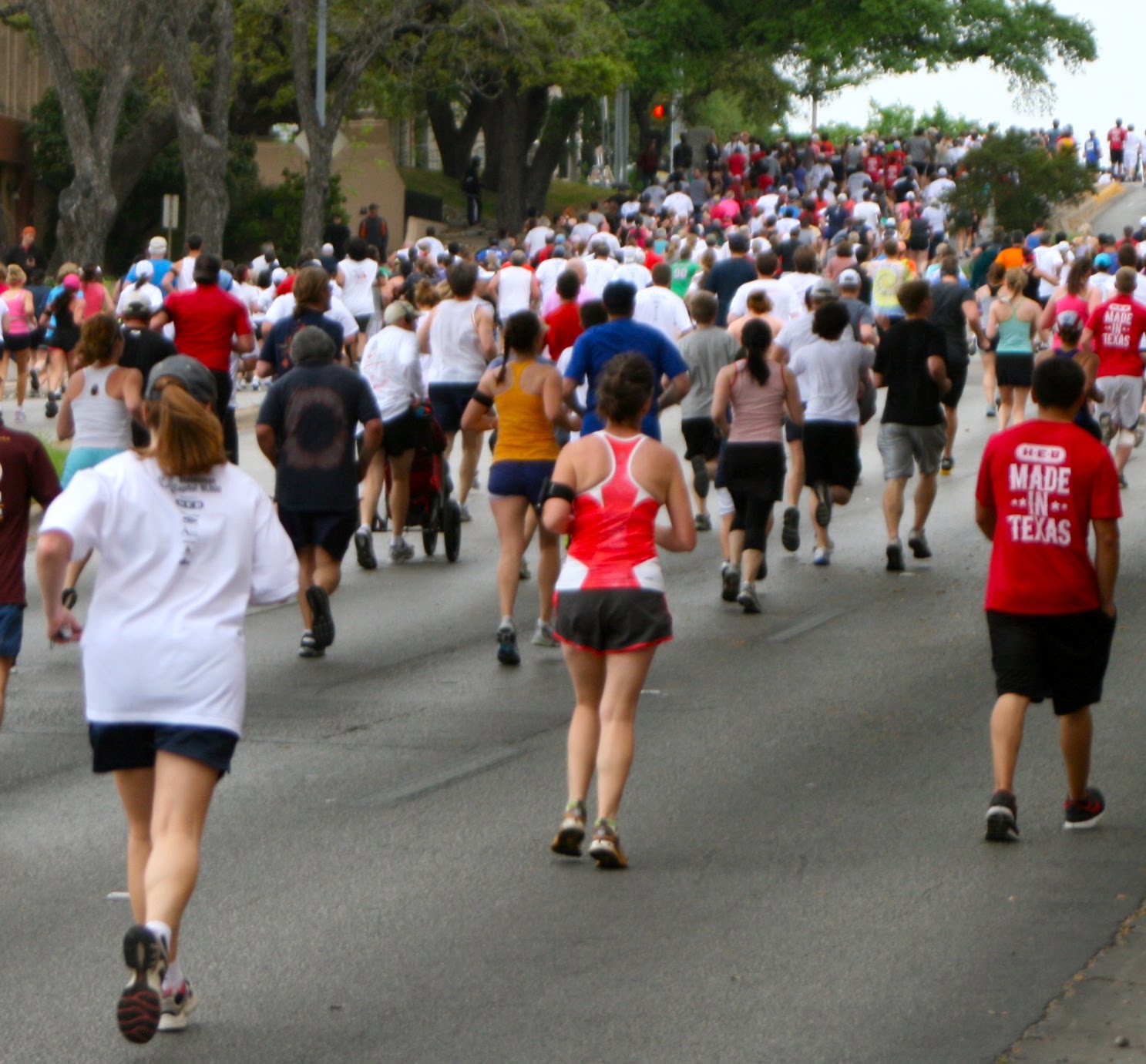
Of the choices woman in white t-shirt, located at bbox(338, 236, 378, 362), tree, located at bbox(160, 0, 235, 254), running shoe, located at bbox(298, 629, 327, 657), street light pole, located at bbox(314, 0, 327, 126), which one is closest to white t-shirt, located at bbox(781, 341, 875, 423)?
running shoe, located at bbox(298, 629, 327, 657)

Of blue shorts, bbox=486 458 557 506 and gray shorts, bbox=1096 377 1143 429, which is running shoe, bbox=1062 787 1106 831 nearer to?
blue shorts, bbox=486 458 557 506

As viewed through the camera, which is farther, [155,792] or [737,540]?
[737,540]

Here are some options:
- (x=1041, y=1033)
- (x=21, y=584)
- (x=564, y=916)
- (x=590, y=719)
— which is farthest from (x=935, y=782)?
(x=21, y=584)

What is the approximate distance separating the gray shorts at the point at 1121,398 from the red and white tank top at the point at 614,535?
10.1 meters

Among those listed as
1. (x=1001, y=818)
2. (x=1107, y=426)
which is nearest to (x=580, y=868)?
(x=1001, y=818)

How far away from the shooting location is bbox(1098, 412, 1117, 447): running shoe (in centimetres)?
1712

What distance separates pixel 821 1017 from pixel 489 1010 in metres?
0.90

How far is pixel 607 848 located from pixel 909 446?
728cm

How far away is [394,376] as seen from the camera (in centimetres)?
1437

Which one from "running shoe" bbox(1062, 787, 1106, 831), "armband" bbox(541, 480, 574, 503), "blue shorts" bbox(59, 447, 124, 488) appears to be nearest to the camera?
"armband" bbox(541, 480, 574, 503)

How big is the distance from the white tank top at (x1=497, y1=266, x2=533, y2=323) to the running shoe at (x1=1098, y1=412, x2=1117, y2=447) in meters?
→ 8.81

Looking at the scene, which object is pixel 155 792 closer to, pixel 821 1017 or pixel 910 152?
pixel 821 1017

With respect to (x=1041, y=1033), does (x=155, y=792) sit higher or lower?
higher

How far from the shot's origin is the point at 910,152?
2109 inches
